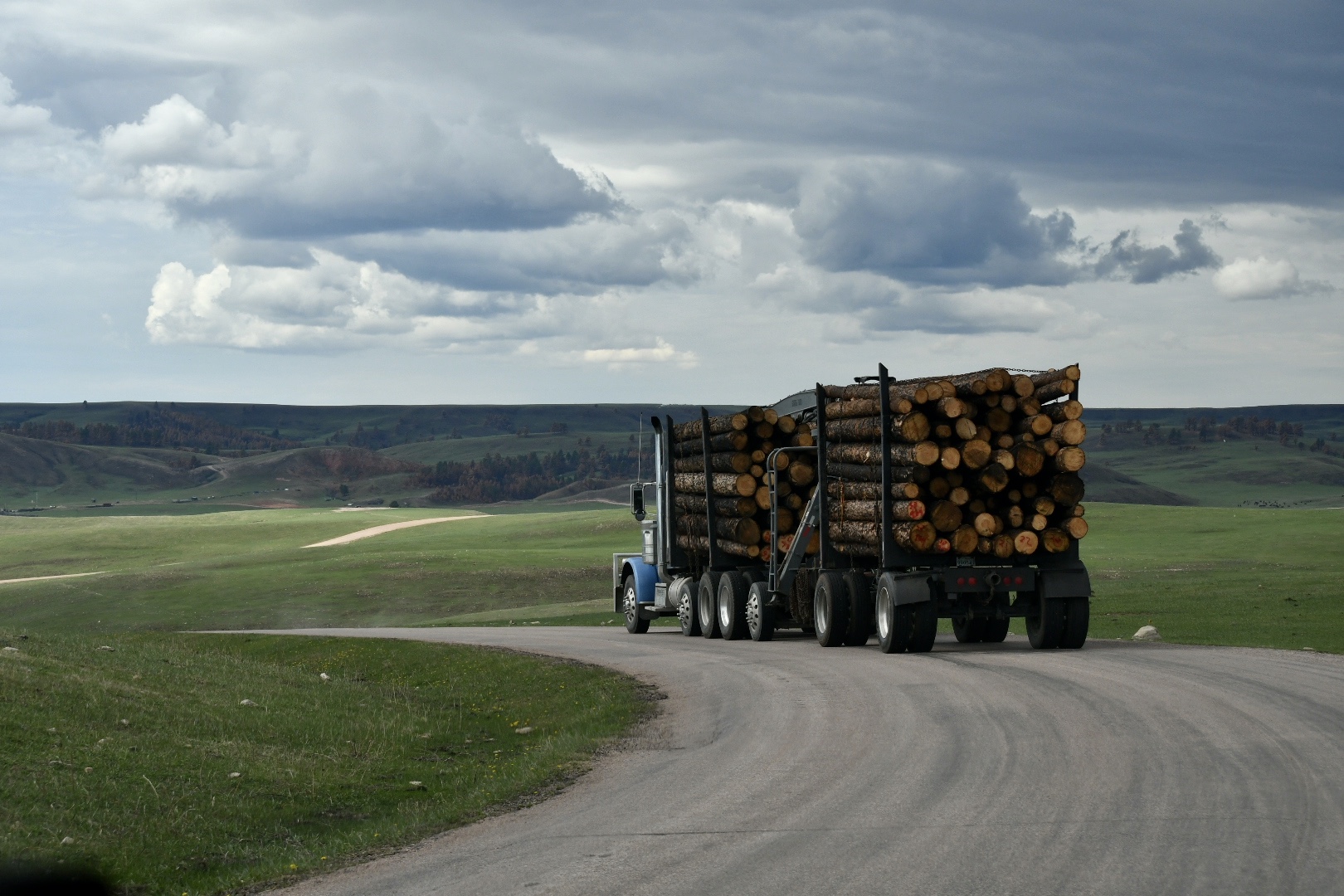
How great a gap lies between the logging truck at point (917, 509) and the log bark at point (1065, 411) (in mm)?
29

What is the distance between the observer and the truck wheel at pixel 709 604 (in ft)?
99.6

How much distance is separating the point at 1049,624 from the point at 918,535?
105 inches

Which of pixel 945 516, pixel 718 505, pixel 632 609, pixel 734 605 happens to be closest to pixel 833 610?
pixel 945 516

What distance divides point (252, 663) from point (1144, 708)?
15640 millimetres

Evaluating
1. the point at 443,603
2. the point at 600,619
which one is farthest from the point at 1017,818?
the point at 443,603

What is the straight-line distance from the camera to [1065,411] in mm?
23406

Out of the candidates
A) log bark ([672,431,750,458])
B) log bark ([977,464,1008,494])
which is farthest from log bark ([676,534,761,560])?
log bark ([977,464,1008,494])

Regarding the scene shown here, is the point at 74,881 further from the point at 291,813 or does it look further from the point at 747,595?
the point at 747,595

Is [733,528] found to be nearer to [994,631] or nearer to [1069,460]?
[994,631]

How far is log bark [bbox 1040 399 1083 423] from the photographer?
23.3 meters

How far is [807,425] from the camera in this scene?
93.5ft

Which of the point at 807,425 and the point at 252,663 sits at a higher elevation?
the point at 807,425

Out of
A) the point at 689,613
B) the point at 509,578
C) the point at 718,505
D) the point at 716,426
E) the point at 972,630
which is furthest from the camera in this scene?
the point at 509,578

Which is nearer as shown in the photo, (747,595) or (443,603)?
(747,595)
